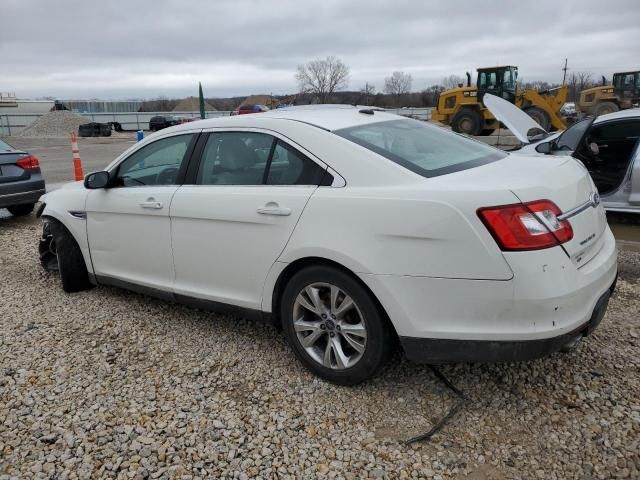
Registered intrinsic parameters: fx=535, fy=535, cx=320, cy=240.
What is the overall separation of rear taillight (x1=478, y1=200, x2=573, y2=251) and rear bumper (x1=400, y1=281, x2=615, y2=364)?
1.47ft

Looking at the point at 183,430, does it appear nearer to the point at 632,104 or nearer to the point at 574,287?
the point at 574,287

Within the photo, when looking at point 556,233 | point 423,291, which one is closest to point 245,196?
point 423,291

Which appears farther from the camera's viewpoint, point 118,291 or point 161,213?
point 118,291

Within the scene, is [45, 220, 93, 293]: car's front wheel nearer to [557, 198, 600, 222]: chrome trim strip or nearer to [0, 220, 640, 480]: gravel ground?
[0, 220, 640, 480]: gravel ground

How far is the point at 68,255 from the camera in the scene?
14.9 ft

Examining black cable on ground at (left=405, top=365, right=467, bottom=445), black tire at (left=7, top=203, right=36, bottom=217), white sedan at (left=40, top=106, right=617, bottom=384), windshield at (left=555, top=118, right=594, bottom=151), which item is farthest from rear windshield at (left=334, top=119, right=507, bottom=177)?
black tire at (left=7, top=203, right=36, bottom=217)

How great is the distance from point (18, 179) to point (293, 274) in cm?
627

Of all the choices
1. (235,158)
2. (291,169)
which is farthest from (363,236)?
(235,158)

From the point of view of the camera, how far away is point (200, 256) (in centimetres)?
349

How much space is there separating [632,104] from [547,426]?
2508 centimetres

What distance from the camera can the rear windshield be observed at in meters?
2.91

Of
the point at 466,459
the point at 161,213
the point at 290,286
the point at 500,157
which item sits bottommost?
the point at 466,459

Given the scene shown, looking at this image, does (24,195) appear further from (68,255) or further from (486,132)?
(486,132)

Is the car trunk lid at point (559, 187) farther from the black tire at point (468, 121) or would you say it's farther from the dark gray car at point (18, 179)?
the black tire at point (468, 121)
